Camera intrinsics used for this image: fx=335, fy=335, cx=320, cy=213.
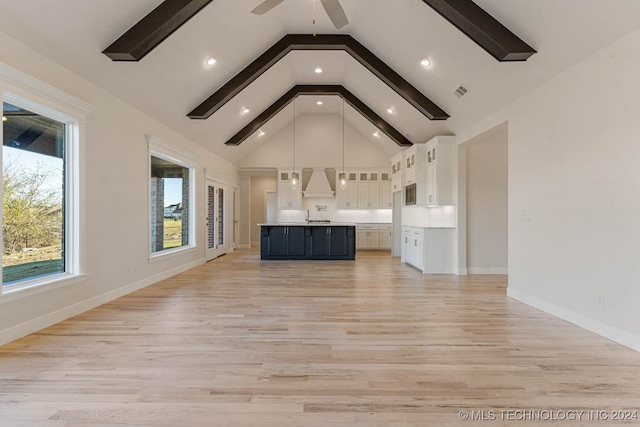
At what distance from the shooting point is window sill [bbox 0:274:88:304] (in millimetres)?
2978

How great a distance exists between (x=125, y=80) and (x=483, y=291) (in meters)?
5.80

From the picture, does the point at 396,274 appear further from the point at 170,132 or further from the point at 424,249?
the point at 170,132

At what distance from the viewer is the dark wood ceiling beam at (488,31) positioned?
352 centimetres

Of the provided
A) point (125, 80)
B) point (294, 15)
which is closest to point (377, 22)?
point (294, 15)

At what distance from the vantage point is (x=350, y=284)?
5.55 metres

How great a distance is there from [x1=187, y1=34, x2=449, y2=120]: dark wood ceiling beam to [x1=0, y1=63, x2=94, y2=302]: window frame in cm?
231

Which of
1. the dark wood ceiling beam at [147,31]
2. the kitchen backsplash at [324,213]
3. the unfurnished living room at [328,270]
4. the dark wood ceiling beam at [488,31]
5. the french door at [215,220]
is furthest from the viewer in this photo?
the kitchen backsplash at [324,213]

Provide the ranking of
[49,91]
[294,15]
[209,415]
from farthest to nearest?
[294,15]
[49,91]
[209,415]

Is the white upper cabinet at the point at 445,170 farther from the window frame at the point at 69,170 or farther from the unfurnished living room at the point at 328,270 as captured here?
the window frame at the point at 69,170

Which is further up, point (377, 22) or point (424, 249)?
point (377, 22)

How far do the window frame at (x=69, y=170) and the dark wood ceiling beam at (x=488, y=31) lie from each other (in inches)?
166

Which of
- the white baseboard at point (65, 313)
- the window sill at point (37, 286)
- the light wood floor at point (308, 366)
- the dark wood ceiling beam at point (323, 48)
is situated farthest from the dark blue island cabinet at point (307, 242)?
the window sill at point (37, 286)

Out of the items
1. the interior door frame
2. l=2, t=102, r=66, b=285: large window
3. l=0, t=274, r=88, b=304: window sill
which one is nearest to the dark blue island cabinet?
the interior door frame

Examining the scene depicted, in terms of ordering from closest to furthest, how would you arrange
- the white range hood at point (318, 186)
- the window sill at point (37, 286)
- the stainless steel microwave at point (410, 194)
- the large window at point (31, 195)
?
the window sill at point (37, 286) < the large window at point (31, 195) < the stainless steel microwave at point (410, 194) < the white range hood at point (318, 186)
